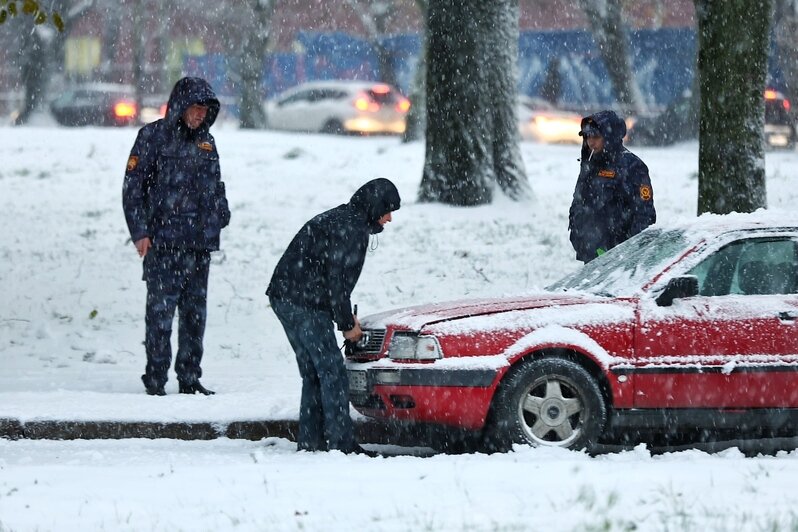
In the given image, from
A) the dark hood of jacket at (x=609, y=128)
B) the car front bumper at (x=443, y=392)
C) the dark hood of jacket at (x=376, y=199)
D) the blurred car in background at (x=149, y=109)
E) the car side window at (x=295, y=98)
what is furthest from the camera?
the blurred car in background at (x=149, y=109)

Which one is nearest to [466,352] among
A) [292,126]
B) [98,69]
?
[292,126]

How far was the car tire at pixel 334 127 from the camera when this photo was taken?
113 feet

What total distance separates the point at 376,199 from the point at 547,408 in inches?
56.2

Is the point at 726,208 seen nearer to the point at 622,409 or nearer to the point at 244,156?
the point at 622,409

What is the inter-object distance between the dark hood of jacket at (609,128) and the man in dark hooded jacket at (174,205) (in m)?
2.49

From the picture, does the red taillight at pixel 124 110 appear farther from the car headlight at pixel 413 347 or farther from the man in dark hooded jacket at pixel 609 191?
the car headlight at pixel 413 347

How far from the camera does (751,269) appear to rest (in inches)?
336

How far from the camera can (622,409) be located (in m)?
8.12

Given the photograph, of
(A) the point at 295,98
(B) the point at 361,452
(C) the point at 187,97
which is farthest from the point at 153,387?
(A) the point at 295,98

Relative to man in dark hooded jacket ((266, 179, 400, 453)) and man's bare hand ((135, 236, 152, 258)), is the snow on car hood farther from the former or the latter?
man's bare hand ((135, 236, 152, 258))

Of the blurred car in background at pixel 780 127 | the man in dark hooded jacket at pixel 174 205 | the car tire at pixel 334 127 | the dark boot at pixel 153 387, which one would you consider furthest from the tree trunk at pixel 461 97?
the car tire at pixel 334 127

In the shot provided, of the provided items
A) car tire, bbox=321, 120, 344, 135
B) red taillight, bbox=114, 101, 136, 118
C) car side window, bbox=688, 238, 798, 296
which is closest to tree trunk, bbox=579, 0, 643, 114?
car tire, bbox=321, 120, 344, 135

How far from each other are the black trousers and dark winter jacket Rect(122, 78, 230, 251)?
11cm

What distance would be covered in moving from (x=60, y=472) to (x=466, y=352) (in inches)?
84.6
